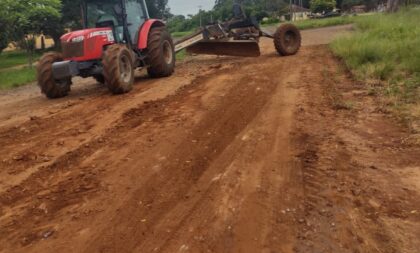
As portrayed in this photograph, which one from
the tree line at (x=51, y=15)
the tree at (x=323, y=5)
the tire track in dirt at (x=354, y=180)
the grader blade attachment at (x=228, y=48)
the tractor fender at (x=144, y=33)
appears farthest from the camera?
the tree at (x=323, y=5)

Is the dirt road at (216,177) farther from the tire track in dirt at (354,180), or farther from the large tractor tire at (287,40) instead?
the large tractor tire at (287,40)

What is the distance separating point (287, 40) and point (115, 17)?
19.4 feet

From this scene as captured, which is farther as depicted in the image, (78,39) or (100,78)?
(100,78)

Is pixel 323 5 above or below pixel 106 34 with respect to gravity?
above

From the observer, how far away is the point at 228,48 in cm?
1495

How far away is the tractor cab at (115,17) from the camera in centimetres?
1123

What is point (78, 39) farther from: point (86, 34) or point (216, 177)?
point (216, 177)

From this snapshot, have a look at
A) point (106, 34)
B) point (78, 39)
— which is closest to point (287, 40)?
point (106, 34)

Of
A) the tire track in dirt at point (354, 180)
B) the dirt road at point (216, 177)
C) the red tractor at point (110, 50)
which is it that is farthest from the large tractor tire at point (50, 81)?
the tire track in dirt at point (354, 180)

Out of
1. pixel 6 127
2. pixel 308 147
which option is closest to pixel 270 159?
pixel 308 147

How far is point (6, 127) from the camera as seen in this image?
26.7ft

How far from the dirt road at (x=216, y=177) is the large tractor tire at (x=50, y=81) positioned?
1.69 m

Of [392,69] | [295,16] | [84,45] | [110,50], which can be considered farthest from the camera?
[295,16]

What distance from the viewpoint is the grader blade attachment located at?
14.4 metres
